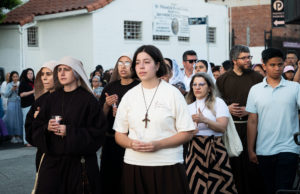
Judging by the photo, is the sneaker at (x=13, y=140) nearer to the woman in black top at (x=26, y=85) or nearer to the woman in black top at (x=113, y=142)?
the woman in black top at (x=26, y=85)

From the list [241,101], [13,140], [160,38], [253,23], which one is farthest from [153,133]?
[253,23]

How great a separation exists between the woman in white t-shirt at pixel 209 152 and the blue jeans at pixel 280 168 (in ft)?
1.46

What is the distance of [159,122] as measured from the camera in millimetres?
4684

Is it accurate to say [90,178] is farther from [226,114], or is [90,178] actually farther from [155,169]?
[226,114]

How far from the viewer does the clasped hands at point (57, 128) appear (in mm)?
4945

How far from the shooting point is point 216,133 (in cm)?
636

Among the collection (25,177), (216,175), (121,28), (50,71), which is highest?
(121,28)

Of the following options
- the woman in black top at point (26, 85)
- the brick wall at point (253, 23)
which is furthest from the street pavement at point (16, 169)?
the brick wall at point (253, 23)

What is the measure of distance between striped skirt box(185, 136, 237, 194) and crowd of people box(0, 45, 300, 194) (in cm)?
1

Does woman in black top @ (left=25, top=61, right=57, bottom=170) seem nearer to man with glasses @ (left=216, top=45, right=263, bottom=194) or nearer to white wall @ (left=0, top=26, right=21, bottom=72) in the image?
man with glasses @ (left=216, top=45, right=263, bottom=194)

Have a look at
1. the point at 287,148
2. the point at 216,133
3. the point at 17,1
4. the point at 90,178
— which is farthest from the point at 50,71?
the point at 17,1

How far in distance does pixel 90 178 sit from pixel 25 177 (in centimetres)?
459

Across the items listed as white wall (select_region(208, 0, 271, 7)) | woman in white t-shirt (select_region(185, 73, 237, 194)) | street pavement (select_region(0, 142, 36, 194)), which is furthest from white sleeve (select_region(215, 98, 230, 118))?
white wall (select_region(208, 0, 271, 7))

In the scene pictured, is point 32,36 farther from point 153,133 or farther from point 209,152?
point 153,133
